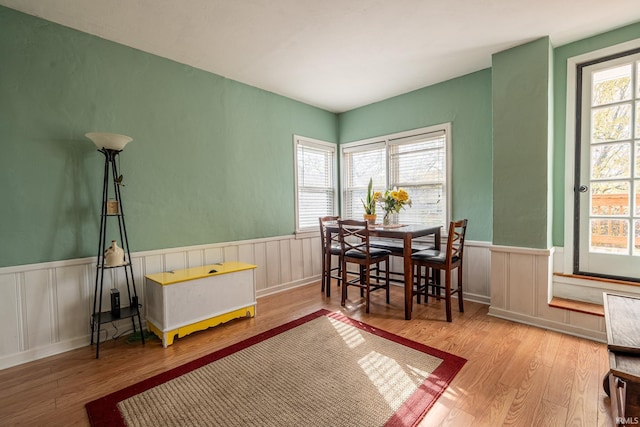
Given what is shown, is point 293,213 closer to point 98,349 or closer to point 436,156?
point 436,156

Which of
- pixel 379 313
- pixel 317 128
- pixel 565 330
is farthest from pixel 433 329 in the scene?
pixel 317 128

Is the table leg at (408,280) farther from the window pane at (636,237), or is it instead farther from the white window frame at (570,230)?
the window pane at (636,237)

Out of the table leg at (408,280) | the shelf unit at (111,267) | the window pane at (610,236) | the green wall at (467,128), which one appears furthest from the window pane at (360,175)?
the shelf unit at (111,267)

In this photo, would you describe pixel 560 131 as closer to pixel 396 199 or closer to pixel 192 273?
pixel 396 199

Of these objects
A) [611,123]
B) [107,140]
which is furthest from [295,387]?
[611,123]

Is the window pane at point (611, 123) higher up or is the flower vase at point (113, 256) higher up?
the window pane at point (611, 123)

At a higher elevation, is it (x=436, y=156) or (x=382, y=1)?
(x=382, y=1)

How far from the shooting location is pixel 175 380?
1855mm

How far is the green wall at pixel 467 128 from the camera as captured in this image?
10.3 feet

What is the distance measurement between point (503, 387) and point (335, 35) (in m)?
2.85

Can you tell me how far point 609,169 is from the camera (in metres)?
2.48

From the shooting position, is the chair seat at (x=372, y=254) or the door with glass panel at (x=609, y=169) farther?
the chair seat at (x=372, y=254)

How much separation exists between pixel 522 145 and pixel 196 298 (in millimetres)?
3254

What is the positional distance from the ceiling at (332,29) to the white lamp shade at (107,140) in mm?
898
